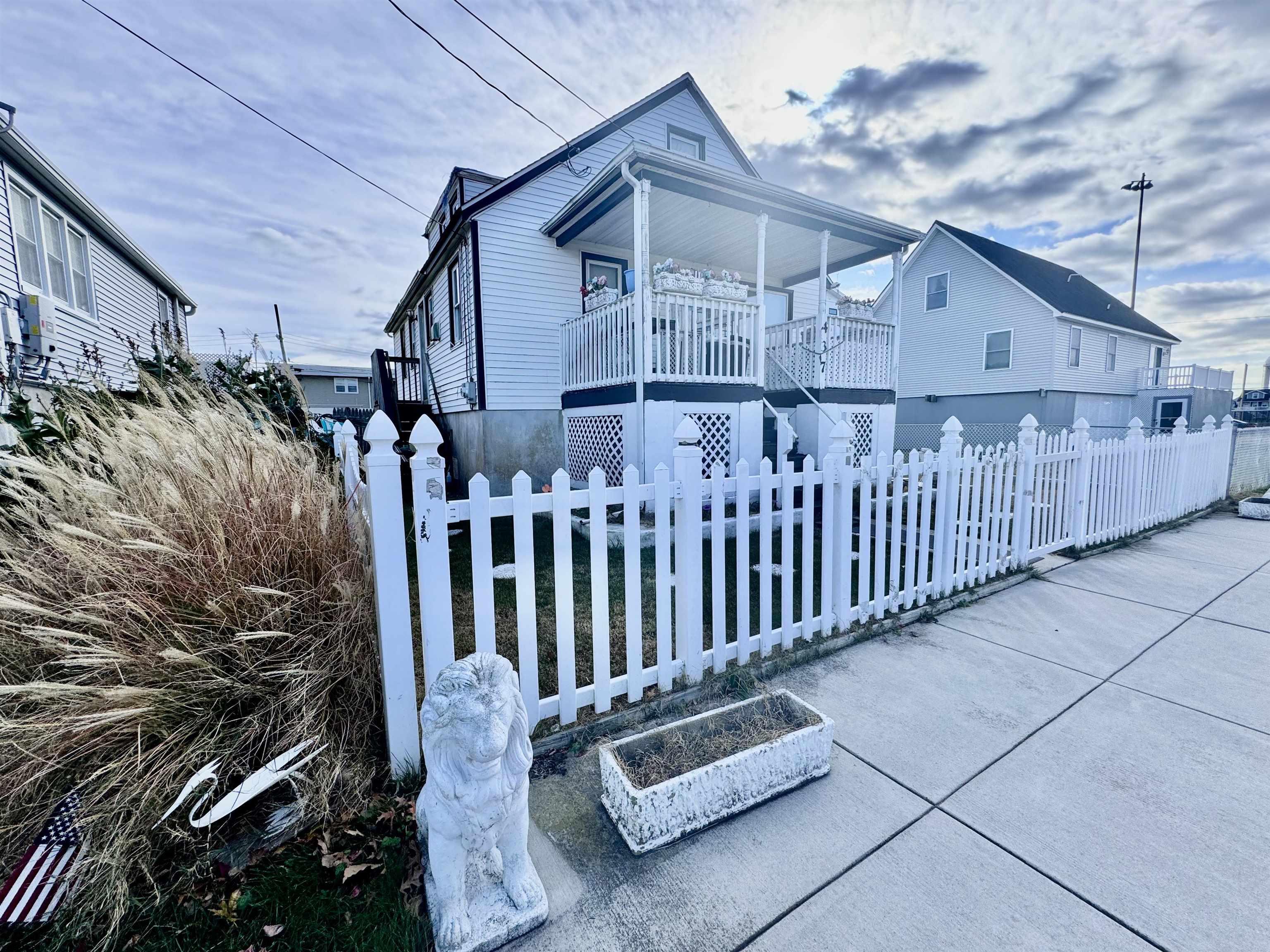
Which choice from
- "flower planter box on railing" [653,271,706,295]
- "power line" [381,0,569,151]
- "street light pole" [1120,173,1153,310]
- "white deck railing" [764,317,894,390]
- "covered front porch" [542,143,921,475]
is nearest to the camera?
"power line" [381,0,569,151]

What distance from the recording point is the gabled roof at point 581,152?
27.2 feet

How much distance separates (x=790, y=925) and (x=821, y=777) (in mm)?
684

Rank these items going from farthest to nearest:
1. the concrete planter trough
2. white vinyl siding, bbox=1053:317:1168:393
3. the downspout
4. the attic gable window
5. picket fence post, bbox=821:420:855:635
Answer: white vinyl siding, bbox=1053:317:1168:393 → the attic gable window → the downspout → picket fence post, bbox=821:420:855:635 → the concrete planter trough

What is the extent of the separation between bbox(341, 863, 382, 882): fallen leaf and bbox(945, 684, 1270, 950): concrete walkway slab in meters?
1.98

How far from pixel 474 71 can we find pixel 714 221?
3.94 meters

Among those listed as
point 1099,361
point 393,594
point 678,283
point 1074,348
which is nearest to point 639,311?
point 678,283

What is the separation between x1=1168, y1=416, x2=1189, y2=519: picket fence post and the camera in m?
6.55

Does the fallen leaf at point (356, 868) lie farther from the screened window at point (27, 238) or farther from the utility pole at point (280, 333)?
the screened window at point (27, 238)

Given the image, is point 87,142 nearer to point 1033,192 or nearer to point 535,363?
point 535,363

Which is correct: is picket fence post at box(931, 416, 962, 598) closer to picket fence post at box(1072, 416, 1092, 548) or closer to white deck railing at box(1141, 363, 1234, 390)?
picket fence post at box(1072, 416, 1092, 548)

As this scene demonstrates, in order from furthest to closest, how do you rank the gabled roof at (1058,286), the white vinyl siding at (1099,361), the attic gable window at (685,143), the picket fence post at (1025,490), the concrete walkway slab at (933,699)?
1. the gabled roof at (1058,286)
2. the white vinyl siding at (1099,361)
3. the attic gable window at (685,143)
4. the picket fence post at (1025,490)
5. the concrete walkway slab at (933,699)

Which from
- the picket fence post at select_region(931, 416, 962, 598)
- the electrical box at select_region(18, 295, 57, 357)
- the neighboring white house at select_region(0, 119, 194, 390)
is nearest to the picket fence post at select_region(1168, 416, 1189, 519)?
the picket fence post at select_region(931, 416, 962, 598)

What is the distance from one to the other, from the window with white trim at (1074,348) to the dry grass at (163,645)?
21230mm

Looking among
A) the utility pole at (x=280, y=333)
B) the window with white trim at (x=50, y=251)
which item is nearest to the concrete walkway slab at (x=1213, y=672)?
the utility pole at (x=280, y=333)
